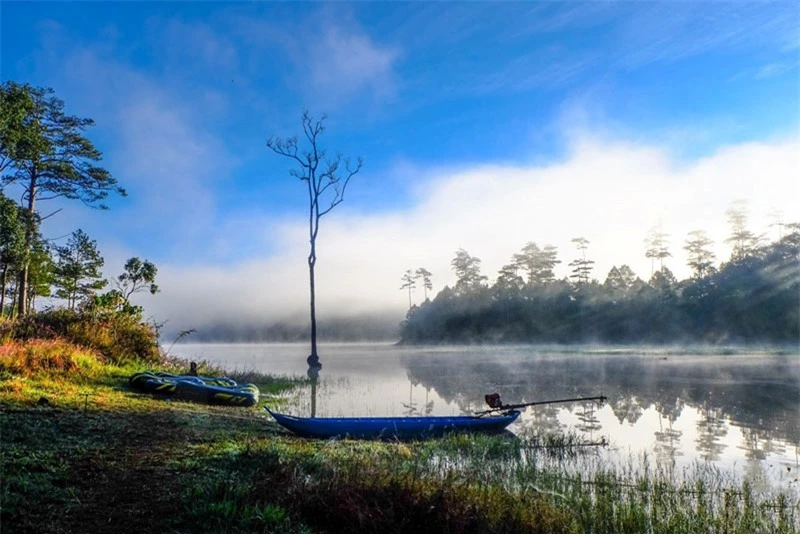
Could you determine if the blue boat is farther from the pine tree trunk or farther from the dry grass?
the pine tree trunk

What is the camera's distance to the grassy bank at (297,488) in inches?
165

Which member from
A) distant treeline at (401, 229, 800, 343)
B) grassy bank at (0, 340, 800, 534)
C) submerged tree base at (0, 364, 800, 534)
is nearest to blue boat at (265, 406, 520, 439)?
grassy bank at (0, 340, 800, 534)

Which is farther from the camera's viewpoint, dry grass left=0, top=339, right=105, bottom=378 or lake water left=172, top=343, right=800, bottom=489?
dry grass left=0, top=339, right=105, bottom=378

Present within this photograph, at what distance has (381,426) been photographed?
9.45 meters

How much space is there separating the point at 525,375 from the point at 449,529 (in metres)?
18.0

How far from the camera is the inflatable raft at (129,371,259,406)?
1188 cm

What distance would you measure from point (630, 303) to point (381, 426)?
5482 cm

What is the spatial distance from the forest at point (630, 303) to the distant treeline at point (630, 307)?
0.10 meters

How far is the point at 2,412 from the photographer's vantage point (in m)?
7.07

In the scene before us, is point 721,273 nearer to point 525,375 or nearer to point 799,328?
point 799,328

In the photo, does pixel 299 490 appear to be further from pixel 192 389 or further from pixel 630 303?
pixel 630 303

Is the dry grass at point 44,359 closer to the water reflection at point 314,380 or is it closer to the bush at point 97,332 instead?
the bush at point 97,332

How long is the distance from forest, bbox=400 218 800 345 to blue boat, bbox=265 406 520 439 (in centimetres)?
4582

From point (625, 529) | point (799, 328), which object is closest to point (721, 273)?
point (799, 328)
